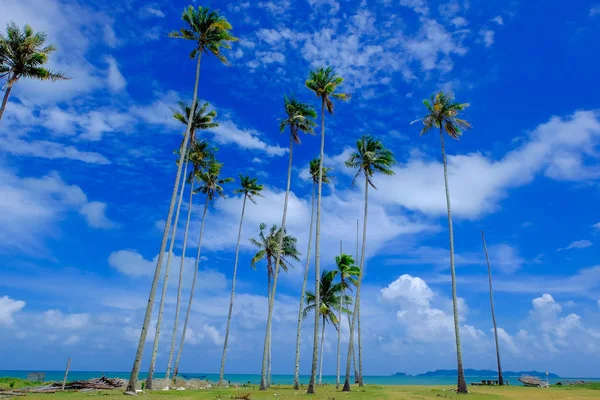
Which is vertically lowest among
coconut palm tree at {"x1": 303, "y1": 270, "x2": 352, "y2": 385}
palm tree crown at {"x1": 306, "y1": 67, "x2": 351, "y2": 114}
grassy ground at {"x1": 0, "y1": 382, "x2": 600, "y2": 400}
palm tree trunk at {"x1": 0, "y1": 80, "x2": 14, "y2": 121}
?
grassy ground at {"x1": 0, "y1": 382, "x2": 600, "y2": 400}

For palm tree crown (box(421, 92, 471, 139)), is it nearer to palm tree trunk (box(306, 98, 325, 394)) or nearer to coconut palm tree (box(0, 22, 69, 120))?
palm tree trunk (box(306, 98, 325, 394))

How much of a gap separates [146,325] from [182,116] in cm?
1814

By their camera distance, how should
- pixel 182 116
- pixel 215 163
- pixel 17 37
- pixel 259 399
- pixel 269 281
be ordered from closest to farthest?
pixel 259 399 → pixel 17 37 → pixel 182 116 → pixel 215 163 → pixel 269 281

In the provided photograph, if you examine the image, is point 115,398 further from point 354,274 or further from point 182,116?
point 354,274

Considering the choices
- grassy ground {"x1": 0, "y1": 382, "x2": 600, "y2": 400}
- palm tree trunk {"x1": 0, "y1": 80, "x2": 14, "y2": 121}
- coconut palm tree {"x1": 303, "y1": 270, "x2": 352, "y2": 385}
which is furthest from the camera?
coconut palm tree {"x1": 303, "y1": 270, "x2": 352, "y2": 385}

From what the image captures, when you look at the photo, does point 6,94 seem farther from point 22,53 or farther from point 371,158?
point 371,158

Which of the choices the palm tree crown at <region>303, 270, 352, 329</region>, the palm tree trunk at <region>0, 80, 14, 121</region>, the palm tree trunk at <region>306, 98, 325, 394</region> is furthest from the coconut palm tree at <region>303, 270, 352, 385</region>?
the palm tree trunk at <region>0, 80, 14, 121</region>

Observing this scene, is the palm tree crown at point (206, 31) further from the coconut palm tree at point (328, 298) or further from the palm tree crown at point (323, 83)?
the coconut palm tree at point (328, 298)

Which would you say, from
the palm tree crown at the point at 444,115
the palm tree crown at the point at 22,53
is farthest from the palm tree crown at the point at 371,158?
the palm tree crown at the point at 22,53

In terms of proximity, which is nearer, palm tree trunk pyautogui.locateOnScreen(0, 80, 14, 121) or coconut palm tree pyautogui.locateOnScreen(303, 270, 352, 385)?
palm tree trunk pyautogui.locateOnScreen(0, 80, 14, 121)

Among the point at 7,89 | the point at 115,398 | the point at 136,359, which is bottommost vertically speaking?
the point at 115,398

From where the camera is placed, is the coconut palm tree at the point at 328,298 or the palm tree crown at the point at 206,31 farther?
the coconut palm tree at the point at 328,298

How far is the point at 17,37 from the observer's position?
25812 mm

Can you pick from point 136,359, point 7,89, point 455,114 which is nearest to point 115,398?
point 136,359
